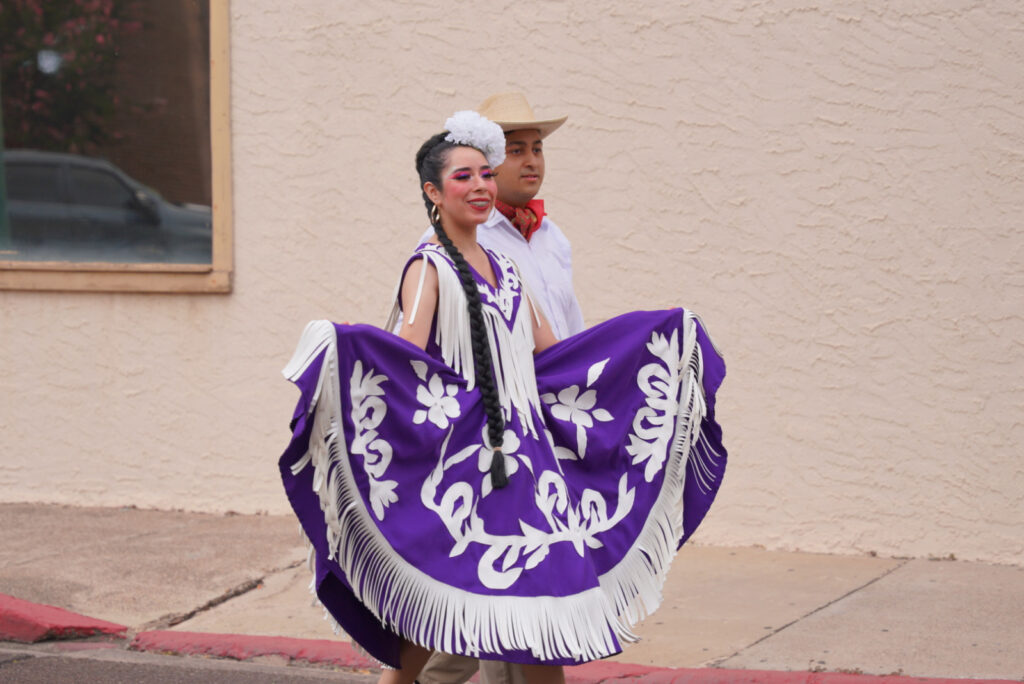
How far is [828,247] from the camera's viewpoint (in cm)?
640

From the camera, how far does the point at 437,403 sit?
3551mm

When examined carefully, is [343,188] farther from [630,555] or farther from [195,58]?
[630,555]

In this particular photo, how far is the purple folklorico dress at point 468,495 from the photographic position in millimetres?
3383

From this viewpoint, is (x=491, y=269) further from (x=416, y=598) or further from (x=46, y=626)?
(x=46, y=626)

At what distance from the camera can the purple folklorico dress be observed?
11.1ft

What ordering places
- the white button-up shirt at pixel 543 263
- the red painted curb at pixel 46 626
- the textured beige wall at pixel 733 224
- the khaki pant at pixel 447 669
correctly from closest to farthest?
the khaki pant at pixel 447 669
the white button-up shirt at pixel 543 263
the red painted curb at pixel 46 626
the textured beige wall at pixel 733 224

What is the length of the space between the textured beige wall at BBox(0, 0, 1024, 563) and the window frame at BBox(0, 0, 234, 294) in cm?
8

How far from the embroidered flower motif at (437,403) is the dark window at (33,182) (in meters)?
5.10

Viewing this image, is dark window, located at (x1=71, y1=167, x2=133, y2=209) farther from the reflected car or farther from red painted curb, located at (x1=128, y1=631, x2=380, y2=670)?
red painted curb, located at (x1=128, y1=631, x2=380, y2=670)

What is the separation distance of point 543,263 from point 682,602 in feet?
6.93

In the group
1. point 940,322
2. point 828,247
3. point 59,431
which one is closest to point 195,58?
point 59,431

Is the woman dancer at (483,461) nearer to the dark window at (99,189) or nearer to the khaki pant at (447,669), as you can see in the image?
the khaki pant at (447,669)

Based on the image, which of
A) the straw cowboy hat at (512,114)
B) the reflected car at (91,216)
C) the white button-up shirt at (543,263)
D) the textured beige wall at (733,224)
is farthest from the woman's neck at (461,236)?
the reflected car at (91,216)

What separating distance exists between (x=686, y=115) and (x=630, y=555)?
11.2ft
